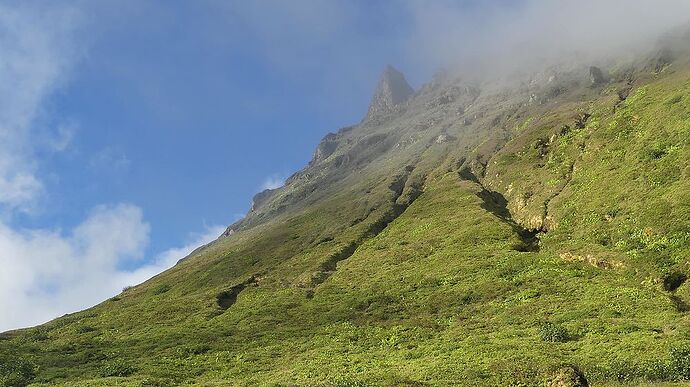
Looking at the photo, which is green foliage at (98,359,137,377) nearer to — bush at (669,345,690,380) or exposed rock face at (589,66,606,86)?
bush at (669,345,690,380)

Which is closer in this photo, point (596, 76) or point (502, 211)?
point (502, 211)

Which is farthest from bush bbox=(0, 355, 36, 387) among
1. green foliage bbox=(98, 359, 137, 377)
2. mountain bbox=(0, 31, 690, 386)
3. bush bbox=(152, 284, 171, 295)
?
bush bbox=(152, 284, 171, 295)

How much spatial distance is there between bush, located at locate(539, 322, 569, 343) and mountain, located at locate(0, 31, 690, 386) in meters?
0.16

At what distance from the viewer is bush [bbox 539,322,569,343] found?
35.7m

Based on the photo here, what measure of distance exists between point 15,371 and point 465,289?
46174mm

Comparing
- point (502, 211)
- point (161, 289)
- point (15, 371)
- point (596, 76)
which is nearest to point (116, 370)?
point (15, 371)

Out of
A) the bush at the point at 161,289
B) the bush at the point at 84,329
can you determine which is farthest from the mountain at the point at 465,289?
the bush at the point at 84,329

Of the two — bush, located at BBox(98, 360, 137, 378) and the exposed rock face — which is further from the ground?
the exposed rock face

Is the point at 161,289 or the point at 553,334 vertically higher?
the point at 161,289

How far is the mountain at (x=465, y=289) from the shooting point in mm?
34594

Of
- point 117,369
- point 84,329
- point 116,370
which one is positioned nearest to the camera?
point 116,370

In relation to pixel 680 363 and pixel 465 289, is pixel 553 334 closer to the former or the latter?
pixel 680 363

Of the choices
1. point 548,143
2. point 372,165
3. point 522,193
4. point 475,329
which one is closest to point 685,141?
point 522,193

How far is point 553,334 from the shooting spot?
36.2 meters
